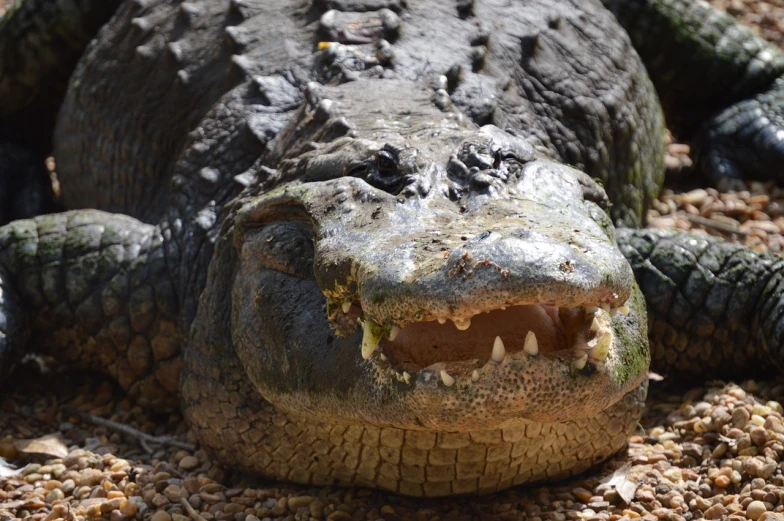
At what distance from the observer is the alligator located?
2693 millimetres

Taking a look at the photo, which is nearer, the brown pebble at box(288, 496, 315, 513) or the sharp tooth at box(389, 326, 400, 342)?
the sharp tooth at box(389, 326, 400, 342)

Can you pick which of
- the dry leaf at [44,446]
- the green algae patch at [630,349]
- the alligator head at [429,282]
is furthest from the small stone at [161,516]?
the green algae patch at [630,349]

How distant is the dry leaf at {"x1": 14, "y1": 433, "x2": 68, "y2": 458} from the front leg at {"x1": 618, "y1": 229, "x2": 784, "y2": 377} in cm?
217

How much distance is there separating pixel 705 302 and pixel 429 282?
6.78ft

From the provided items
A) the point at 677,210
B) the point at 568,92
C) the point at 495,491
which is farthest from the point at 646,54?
the point at 495,491

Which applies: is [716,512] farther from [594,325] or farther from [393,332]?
[393,332]

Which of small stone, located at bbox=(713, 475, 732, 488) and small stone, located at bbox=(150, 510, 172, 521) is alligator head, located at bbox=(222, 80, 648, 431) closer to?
small stone, located at bbox=(150, 510, 172, 521)

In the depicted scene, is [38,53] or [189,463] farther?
[38,53]

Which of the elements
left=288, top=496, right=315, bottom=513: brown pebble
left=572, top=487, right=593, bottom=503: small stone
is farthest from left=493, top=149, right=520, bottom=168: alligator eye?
left=288, top=496, right=315, bottom=513: brown pebble

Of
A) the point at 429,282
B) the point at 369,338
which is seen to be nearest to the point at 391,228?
the point at 369,338

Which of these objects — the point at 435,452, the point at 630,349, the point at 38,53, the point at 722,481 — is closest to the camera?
the point at 630,349

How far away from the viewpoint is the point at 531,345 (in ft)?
8.40

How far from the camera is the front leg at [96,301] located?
13.9ft

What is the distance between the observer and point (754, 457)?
3490mm
